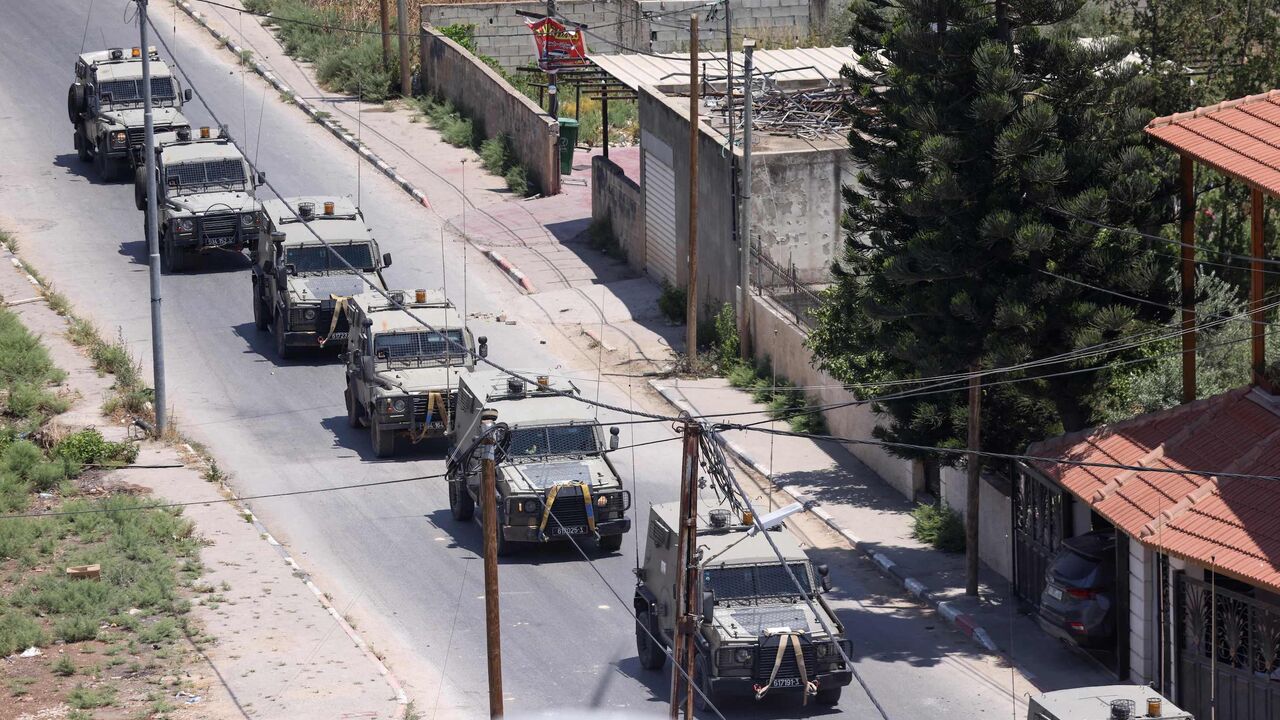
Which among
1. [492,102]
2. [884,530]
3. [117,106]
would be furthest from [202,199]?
[884,530]

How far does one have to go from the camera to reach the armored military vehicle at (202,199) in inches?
1528

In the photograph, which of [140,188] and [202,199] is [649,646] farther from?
[140,188]

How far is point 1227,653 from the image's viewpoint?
21.8 meters

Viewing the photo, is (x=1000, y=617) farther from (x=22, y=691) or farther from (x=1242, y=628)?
(x=22, y=691)

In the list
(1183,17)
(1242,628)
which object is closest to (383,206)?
(1183,17)

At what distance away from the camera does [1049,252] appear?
24.7 metres

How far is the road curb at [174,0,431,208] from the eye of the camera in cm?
4594

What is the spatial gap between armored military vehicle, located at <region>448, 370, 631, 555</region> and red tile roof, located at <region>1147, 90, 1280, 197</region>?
8.50m

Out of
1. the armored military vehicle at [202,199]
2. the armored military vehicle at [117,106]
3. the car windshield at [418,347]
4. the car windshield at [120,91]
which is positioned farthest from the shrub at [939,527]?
the car windshield at [120,91]

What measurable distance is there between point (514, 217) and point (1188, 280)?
875 inches

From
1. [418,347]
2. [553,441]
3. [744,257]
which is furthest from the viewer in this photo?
[744,257]

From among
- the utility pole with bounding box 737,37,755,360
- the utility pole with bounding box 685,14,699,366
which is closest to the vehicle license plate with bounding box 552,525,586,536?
the utility pole with bounding box 685,14,699,366

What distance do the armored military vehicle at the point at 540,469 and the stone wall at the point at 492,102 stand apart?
56.5ft

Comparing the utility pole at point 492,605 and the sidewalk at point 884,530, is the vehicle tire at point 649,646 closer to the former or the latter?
the utility pole at point 492,605
